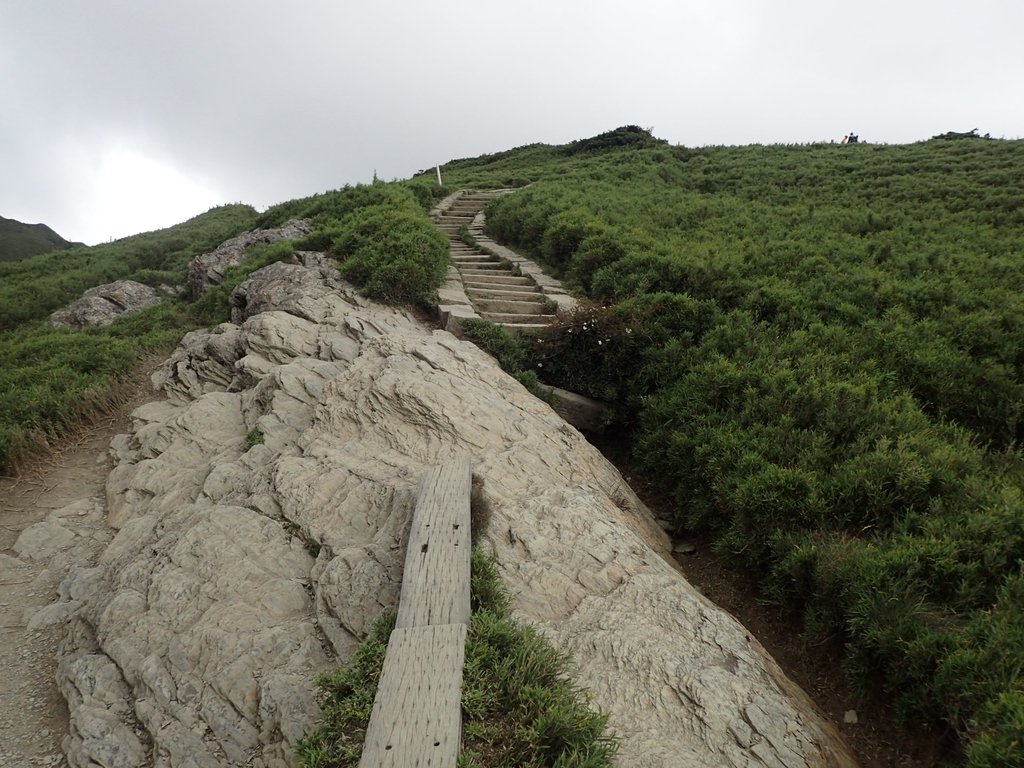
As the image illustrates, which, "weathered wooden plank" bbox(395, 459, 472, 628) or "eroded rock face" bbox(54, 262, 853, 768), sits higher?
"weathered wooden plank" bbox(395, 459, 472, 628)

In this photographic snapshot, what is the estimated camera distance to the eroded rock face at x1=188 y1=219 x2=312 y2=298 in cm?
1541

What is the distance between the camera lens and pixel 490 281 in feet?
38.4

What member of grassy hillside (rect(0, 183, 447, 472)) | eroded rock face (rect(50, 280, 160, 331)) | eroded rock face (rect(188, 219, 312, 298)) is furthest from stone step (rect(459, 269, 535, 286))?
eroded rock face (rect(50, 280, 160, 331))

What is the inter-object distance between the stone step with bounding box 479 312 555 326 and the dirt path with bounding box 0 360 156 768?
21.0 feet

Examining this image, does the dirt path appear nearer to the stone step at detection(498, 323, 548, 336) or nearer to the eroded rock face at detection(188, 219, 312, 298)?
the stone step at detection(498, 323, 548, 336)

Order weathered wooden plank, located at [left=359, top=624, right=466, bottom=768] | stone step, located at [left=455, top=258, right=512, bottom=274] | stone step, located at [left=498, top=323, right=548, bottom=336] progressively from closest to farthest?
1. weathered wooden plank, located at [left=359, top=624, right=466, bottom=768]
2. stone step, located at [left=498, top=323, right=548, bottom=336]
3. stone step, located at [left=455, top=258, right=512, bottom=274]

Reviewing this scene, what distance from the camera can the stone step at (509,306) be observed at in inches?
402

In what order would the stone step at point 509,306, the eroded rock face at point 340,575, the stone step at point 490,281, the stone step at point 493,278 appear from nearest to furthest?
the eroded rock face at point 340,575 < the stone step at point 509,306 < the stone step at point 490,281 < the stone step at point 493,278

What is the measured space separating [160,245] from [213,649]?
100ft

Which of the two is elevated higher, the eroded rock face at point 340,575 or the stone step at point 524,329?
the stone step at point 524,329

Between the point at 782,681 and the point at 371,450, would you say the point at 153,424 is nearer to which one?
the point at 371,450

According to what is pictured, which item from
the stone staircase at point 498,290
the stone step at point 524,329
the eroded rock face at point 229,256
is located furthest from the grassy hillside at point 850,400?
the eroded rock face at point 229,256

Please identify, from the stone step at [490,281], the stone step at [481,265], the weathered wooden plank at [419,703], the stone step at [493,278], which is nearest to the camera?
the weathered wooden plank at [419,703]

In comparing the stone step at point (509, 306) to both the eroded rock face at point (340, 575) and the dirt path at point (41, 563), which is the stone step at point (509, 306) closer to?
the eroded rock face at point (340, 575)
